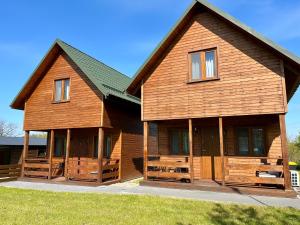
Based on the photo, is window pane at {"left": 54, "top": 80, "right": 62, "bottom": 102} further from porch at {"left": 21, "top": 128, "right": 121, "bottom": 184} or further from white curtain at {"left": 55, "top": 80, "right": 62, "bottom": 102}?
porch at {"left": 21, "top": 128, "right": 121, "bottom": 184}

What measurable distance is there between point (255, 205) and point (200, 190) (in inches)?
119

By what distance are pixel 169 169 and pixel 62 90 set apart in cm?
772

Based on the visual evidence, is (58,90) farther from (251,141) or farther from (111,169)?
(251,141)

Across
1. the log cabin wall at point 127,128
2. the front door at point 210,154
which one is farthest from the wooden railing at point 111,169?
the front door at point 210,154

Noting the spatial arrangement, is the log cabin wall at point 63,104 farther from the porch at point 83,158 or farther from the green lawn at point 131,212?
the green lawn at point 131,212

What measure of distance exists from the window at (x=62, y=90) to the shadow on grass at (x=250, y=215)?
10799mm

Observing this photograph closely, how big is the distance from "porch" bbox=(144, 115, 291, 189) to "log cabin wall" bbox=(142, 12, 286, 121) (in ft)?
2.80

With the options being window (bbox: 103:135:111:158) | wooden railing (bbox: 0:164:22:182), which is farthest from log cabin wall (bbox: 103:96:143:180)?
wooden railing (bbox: 0:164:22:182)

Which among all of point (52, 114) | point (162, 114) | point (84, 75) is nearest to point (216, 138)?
point (162, 114)

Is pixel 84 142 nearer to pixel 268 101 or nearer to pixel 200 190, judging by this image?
pixel 200 190

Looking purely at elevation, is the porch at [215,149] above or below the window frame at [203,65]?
below

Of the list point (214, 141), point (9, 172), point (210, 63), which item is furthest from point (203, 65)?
point (9, 172)

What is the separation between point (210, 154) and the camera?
13.4 meters

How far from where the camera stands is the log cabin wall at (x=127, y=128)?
48.6 ft
